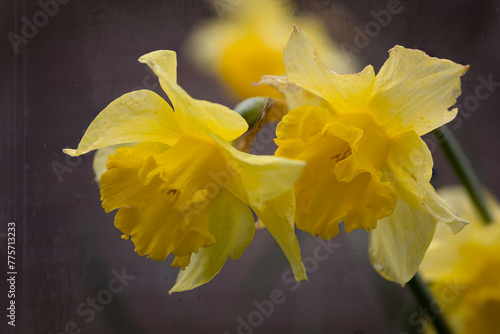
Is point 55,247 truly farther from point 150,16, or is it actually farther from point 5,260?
point 150,16

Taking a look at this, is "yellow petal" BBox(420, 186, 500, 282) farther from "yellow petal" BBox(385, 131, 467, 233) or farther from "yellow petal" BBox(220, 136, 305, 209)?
"yellow petal" BBox(220, 136, 305, 209)

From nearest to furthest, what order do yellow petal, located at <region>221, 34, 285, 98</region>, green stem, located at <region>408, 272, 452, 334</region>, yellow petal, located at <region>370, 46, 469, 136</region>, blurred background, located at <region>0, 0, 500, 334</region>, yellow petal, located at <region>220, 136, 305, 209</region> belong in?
yellow petal, located at <region>220, 136, 305, 209</region> → yellow petal, located at <region>370, 46, 469, 136</region> → green stem, located at <region>408, 272, 452, 334</region> → yellow petal, located at <region>221, 34, 285, 98</region> → blurred background, located at <region>0, 0, 500, 334</region>

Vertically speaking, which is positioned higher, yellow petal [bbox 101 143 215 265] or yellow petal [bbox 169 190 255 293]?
yellow petal [bbox 101 143 215 265]

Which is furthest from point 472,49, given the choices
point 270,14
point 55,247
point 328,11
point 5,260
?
point 5,260

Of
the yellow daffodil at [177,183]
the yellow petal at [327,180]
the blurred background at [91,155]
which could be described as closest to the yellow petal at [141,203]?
the yellow daffodil at [177,183]

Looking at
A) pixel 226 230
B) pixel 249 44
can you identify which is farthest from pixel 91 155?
pixel 226 230

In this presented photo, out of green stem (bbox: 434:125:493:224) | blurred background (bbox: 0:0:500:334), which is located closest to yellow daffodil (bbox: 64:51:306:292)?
green stem (bbox: 434:125:493:224)
